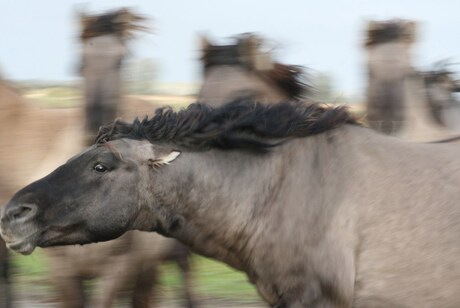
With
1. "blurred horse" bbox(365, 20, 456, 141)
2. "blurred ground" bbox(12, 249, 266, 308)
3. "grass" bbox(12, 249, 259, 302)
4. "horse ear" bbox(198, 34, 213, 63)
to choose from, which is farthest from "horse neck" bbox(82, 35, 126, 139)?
"blurred horse" bbox(365, 20, 456, 141)

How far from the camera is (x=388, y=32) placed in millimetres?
9164

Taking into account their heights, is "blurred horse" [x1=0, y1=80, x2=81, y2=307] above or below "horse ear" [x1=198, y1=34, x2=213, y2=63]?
below

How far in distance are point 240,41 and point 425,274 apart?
152 inches

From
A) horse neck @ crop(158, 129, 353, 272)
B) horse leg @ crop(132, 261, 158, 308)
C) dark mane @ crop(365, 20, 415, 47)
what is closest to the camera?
horse neck @ crop(158, 129, 353, 272)

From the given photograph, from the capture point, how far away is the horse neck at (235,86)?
8375 mm

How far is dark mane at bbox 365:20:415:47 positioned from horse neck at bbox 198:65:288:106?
1.25m

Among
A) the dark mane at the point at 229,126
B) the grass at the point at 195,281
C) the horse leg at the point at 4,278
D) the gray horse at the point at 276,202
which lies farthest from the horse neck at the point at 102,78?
the gray horse at the point at 276,202

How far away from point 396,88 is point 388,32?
59 centimetres

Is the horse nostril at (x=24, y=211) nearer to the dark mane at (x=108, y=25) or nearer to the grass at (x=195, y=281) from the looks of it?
the dark mane at (x=108, y=25)

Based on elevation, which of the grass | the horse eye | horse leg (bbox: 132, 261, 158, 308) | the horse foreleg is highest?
the horse eye

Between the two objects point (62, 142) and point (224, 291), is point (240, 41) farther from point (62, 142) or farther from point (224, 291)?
point (224, 291)

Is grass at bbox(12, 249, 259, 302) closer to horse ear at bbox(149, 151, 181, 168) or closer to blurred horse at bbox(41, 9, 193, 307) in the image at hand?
blurred horse at bbox(41, 9, 193, 307)

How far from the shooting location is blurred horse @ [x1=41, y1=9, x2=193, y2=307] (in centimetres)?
751

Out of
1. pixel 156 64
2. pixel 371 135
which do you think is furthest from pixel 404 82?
pixel 156 64
